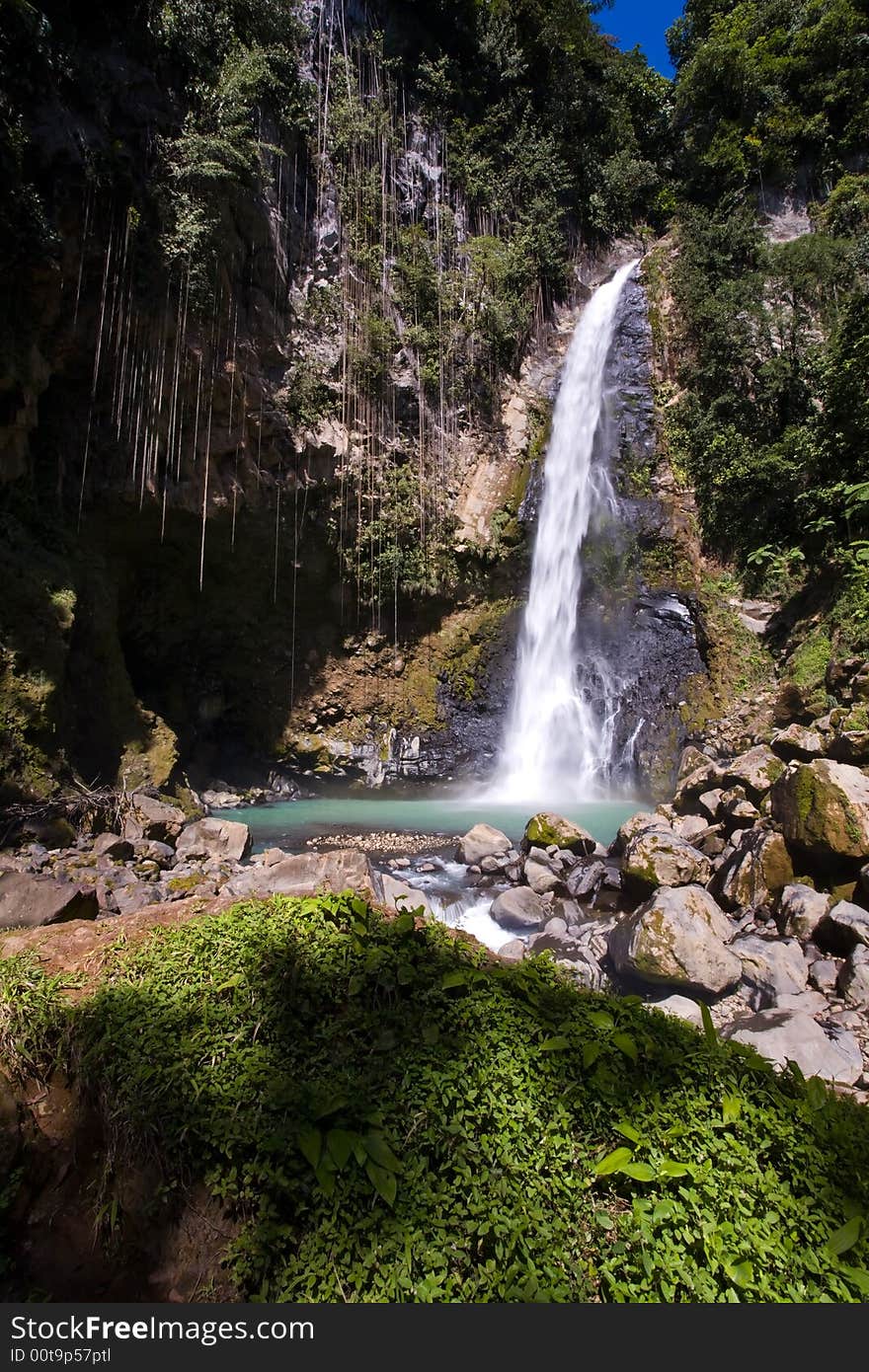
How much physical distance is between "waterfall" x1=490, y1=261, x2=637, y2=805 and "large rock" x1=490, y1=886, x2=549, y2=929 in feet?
Answer: 21.7

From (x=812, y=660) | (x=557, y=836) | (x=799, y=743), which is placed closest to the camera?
(x=799, y=743)

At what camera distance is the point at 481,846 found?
9531 millimetres

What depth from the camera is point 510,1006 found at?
8.80ft

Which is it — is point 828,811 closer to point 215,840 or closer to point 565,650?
A: point 215,840

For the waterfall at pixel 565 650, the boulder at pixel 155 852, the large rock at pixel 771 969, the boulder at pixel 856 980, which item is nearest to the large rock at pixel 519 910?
the large rock at pixel 771 969

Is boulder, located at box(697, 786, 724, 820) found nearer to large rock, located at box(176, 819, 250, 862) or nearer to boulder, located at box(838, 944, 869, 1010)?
boulder, located at box(838, 944, 869, 1010)

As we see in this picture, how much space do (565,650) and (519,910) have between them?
9.63 meters

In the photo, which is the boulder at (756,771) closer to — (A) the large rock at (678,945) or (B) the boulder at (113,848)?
(A) the large rock at (678,945)

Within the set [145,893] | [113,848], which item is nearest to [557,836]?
[145,893]

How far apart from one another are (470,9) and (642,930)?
81.4ft

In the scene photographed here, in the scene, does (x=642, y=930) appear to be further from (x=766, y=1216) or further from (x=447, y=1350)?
(x=447, y=1350)

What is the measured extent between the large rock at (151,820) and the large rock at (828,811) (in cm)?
805

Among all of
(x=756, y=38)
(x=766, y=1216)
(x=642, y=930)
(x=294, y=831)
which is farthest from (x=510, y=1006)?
(x=756, y=38)

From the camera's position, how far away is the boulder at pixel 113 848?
305 inches
